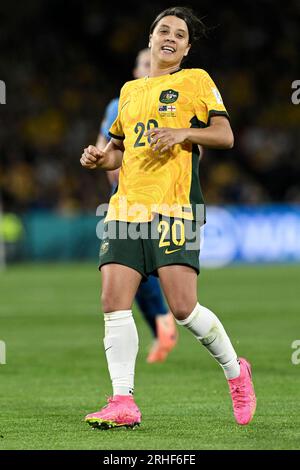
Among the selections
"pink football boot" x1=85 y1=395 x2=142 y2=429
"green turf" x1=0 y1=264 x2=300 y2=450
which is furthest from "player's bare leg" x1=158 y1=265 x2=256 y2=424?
"pink football boot" x1=85 y1=395 x2=142 y2=429

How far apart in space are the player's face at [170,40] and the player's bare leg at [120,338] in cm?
117

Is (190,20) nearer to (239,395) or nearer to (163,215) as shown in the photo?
(163,215)

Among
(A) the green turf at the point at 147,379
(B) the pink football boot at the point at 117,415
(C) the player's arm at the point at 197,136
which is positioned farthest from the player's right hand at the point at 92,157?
(A) the green turf at the point at 147,379

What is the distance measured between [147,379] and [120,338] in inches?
87.6

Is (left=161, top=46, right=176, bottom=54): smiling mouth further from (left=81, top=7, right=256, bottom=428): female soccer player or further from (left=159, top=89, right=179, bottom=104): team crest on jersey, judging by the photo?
(left=159, top=89, right=179, bottom=104): team crest on jersey

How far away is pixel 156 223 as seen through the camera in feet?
17.9

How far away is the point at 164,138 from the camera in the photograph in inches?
205

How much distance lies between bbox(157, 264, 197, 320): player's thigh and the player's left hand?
62cm

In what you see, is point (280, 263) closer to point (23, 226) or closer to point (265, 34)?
point (23, 226)

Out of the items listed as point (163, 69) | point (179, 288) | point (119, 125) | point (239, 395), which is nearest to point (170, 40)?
point (163, 69)

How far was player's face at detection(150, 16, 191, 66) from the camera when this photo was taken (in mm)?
5562

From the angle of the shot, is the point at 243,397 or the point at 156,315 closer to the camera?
the point at 243,397
